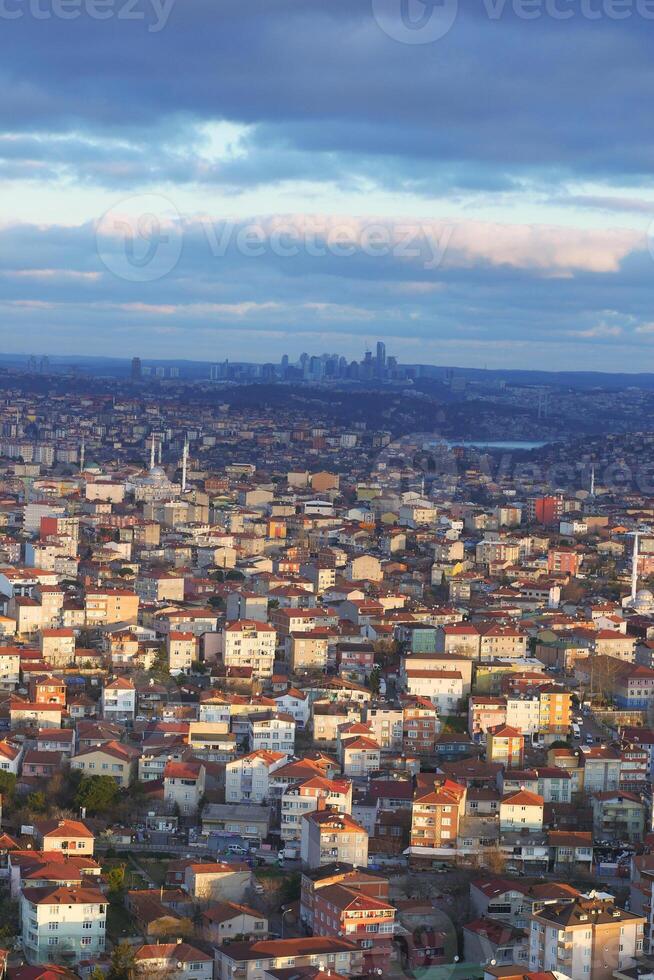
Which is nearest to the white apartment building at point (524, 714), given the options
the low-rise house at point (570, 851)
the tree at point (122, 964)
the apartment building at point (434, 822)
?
the low-rise house at point (570, 851)

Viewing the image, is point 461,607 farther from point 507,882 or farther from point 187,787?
point 507,882

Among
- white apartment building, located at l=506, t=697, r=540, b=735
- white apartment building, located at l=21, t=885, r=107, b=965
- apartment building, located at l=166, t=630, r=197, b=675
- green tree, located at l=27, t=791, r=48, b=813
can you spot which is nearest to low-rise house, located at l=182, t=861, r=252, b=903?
white apartment building, located at l=21, t=885, r=107, b=965

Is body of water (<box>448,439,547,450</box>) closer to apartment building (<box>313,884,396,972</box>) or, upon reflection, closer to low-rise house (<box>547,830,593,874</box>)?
low-rise house (<box>547,830,593,874</box>)

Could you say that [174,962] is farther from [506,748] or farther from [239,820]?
[506,748]

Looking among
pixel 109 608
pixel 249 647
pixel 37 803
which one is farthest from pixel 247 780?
pixel 109 608

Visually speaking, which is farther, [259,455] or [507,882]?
[259,455]

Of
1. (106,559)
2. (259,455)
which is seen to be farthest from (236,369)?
(106,559)
